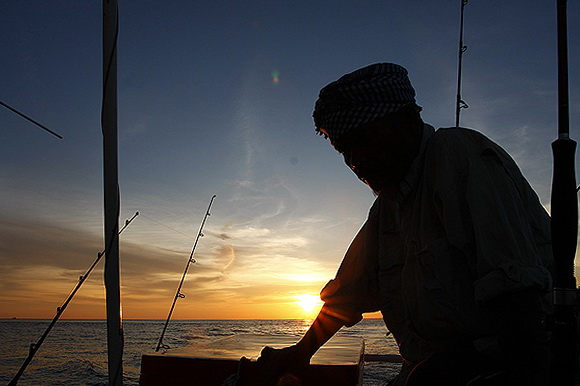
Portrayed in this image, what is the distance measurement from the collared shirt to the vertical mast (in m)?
1.66

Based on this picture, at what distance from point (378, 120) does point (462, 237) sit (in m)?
0.48

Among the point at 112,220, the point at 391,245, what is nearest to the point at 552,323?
the point at 391,245

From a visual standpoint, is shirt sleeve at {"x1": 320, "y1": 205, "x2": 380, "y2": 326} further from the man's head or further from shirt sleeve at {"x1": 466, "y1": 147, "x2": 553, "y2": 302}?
shirt sleeve at {"x1": 466, "y1": 147, "x2": 553, "y2": 302}

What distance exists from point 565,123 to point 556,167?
137 millimetres

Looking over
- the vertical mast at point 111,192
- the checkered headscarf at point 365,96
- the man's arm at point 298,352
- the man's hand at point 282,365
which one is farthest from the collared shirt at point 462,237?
the vertical mast at point 111,192

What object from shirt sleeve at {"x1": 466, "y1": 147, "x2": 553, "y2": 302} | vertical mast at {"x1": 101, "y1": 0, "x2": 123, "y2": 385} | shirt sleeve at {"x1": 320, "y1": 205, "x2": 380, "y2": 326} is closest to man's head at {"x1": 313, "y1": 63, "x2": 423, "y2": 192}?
shirt sleeve at {"x1": 466, "y1": 147, "x2": 553, "y2": 302}

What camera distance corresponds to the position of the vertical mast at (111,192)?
262 cm

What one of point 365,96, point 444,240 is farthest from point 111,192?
point 444,240

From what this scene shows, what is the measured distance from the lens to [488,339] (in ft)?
3.80

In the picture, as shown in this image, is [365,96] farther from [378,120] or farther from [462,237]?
[462,237]

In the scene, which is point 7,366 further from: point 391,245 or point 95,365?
point 391,245

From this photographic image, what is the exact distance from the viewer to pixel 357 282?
199 centimetres

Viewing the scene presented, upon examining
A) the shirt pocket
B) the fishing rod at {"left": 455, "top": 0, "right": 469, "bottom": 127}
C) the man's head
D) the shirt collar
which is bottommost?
the shirt pocket

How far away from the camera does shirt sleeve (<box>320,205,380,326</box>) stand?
1955mm
